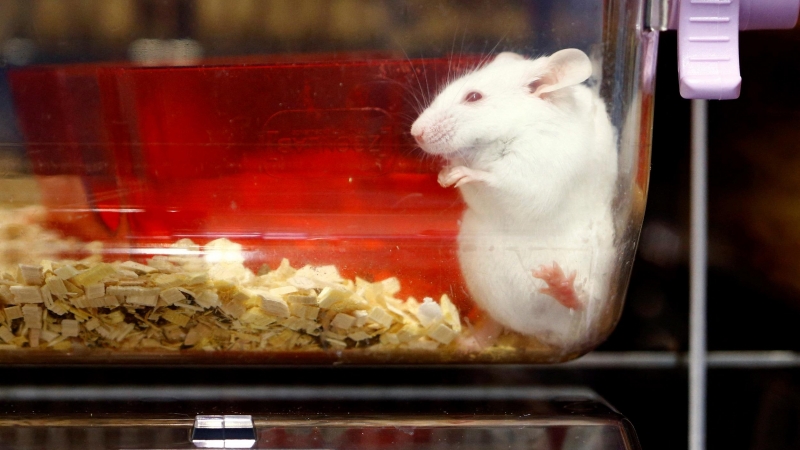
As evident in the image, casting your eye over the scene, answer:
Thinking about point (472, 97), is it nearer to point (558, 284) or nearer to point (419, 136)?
point (419, 136)

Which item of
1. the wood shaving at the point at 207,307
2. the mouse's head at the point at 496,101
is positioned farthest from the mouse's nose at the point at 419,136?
the wood shaving at the point at 207,307

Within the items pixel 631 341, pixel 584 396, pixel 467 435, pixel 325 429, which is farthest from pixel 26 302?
pixel 631 341

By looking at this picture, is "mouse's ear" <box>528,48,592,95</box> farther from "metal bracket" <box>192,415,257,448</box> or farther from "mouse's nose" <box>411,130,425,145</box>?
"metal bracket" <box>192,415,257,448</box>

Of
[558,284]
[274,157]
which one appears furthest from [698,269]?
[274,157]

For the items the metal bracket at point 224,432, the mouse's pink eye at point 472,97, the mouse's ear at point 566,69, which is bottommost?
the metal bracket at point 224,432

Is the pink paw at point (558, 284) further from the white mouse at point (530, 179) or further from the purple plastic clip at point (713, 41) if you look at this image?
the purple plastic clip at point (713, 41)

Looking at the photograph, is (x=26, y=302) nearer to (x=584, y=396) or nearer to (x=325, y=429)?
(x=325, y=429)

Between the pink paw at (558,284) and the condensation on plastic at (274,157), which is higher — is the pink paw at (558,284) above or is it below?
below
